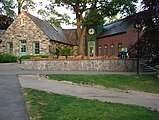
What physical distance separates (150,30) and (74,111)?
1410cm

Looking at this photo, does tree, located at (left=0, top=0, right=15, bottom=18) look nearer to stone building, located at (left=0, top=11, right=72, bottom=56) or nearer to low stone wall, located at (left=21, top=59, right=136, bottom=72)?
stone building, located at (left=0, top=11, right=72, bottom=56)

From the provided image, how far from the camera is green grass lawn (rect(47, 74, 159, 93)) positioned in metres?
16.3

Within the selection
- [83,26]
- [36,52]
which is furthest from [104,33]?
[36,52]

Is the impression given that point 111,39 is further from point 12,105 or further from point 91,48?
point 12,105

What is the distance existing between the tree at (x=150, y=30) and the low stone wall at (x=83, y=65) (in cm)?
398

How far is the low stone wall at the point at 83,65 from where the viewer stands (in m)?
23.5

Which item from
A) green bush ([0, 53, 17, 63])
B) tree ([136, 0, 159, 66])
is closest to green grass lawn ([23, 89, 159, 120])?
tree ([136, 0, 159, 66])

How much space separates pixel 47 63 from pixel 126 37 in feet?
47.1

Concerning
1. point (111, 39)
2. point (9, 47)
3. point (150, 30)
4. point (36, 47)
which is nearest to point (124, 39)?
point (111, 39)

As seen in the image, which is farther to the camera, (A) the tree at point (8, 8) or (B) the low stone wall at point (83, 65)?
(A) the tree at point (8, 8)

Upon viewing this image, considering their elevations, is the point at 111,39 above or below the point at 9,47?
above

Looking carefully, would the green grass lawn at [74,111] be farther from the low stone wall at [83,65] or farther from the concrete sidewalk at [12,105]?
the low stone wall at [83,65]

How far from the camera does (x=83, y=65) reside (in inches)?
952

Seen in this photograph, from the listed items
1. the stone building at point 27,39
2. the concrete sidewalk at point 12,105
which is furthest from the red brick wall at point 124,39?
the concrete sidewalk at point 12,105
